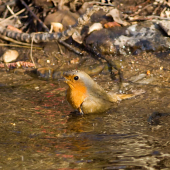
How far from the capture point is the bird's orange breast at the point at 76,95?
5.41 m

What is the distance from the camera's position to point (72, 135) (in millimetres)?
4539

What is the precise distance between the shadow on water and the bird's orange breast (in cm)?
20

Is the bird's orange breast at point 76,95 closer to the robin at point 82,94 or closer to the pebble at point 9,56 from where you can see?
the robin at point 82,94

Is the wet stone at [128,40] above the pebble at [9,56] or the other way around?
above

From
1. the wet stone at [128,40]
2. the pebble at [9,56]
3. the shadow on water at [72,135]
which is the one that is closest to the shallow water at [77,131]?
the shadow on water at [72,135]

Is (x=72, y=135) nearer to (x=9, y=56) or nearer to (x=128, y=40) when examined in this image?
(x=128, y=40)

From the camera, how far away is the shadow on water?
365cm

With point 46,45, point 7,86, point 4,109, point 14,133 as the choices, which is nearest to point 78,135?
point 14,133

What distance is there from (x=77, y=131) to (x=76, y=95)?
0.85 meters

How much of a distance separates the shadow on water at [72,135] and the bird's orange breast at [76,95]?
203 mm

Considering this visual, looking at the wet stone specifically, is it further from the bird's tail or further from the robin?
the robin

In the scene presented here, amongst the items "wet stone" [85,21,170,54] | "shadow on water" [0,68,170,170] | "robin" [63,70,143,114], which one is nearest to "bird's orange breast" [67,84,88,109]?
"robin" [63,70,143,114]

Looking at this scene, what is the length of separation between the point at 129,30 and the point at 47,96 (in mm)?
2646

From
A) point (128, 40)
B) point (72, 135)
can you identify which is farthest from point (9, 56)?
point (72, 135)
